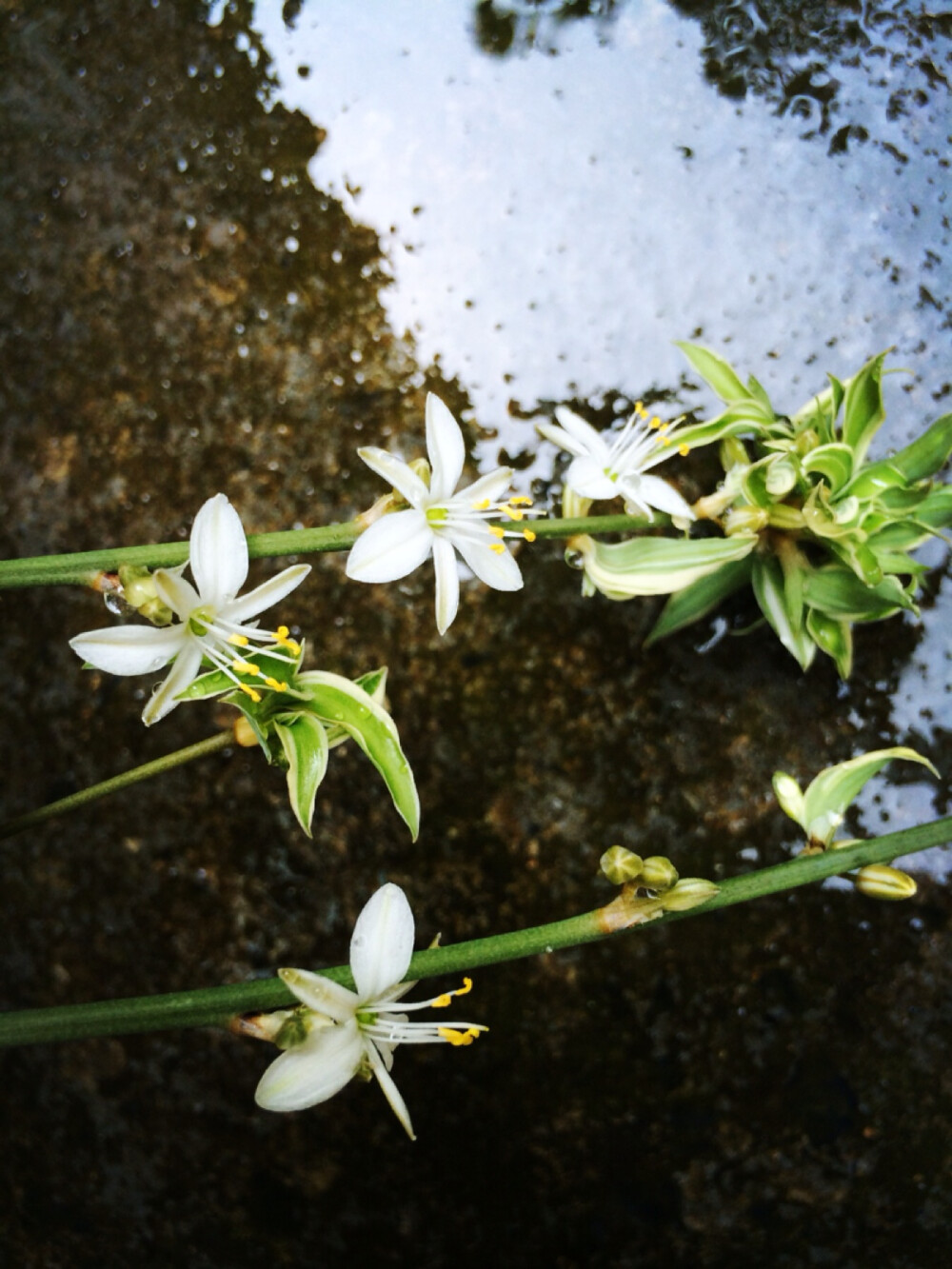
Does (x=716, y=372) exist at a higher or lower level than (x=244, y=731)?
higher

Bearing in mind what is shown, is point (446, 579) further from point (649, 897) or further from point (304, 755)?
point (649, 897)

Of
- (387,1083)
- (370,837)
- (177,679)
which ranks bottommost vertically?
(370,837)

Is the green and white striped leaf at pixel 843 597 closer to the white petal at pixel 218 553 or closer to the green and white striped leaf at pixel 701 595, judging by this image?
the green and white striped leaf at pixel 701 595

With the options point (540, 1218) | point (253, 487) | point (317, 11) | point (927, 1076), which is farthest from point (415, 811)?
point (317, 11)

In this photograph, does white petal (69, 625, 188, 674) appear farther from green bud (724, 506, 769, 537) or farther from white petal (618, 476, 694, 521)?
green bud (724, 506, 769, 537)

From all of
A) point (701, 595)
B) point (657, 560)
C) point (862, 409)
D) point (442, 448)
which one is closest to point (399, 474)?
point (442, 448)

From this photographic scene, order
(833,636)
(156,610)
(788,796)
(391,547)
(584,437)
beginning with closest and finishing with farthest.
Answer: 1. (156,610)
2. (391,547)
3. (788,796)
4. (584,437)
5. (833,636)

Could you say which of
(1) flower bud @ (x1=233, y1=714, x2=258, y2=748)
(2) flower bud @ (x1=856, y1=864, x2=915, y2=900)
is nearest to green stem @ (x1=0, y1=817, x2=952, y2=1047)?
(2) flower bud @ (x1=856, y1=864, x2=915, y2=900)
